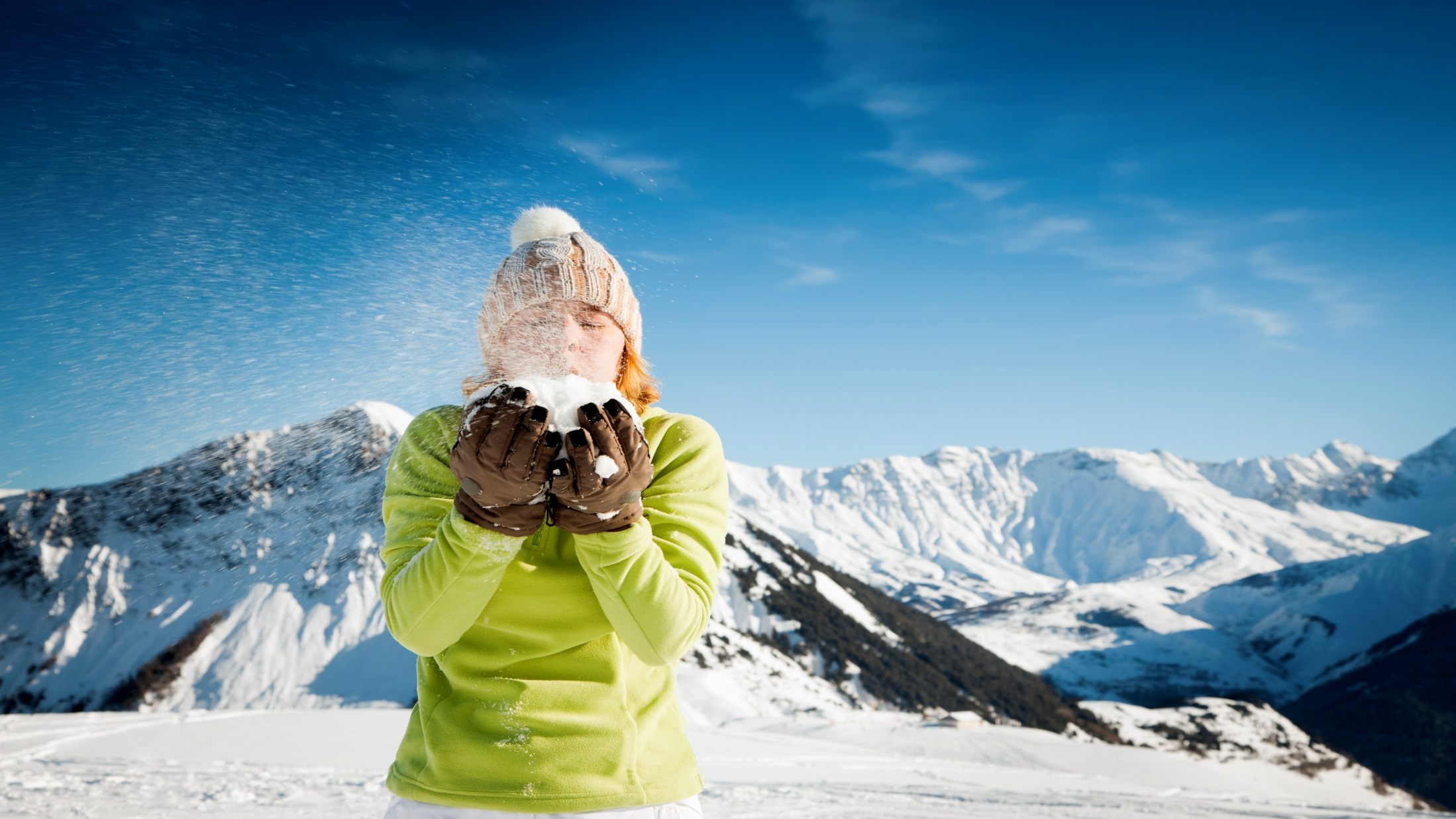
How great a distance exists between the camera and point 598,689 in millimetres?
2139

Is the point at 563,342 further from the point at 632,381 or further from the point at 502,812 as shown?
the point at 502,812

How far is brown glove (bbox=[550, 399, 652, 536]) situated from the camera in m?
1.66

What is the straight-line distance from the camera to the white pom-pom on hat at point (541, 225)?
2.76 meters

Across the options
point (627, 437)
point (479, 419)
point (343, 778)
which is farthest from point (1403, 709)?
point (479, 419)

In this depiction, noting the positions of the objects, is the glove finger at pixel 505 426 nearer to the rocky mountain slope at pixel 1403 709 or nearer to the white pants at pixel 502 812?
the white pants at pixel 502 812

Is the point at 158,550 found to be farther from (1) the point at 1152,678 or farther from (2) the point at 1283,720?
(1) the point at 1152,678

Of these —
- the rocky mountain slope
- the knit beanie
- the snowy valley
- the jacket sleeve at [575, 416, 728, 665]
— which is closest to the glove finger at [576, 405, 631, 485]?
the jacket sleeve at [575, 416, 728, 665]

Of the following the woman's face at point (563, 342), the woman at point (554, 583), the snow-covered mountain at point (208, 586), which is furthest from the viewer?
the snow-covered mountain at point (208, 586)

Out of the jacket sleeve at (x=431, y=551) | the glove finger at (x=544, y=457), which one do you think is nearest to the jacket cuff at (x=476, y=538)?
the jacket sleeve at (x=431, y=551)

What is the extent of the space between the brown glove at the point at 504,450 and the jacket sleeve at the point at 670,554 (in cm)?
26

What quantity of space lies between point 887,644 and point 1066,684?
78.2m

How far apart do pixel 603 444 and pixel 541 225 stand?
4.44 ft

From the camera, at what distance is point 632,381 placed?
2.60 m

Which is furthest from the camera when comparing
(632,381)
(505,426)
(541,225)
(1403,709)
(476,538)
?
(1403,709)
